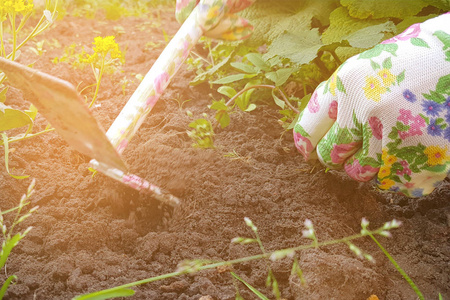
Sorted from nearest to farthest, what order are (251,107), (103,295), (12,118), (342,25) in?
1. (103,295)
2. (12,118)
3. (342,25)
4. (251,107)

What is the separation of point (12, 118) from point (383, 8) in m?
1.22

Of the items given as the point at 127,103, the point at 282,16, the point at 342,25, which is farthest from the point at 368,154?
the point at 282,16

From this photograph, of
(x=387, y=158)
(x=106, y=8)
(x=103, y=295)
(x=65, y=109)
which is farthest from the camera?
(x=106, y=8)

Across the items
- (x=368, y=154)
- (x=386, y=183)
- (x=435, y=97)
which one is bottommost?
(x=386, y=183)

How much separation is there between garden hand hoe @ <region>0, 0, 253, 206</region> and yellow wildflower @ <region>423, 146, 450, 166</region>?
0.70 metres

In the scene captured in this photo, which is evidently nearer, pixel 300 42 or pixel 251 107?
pixel 300 42

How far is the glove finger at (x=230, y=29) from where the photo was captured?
4.40ft

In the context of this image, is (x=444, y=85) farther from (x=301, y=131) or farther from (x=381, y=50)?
(x=301, y=131)

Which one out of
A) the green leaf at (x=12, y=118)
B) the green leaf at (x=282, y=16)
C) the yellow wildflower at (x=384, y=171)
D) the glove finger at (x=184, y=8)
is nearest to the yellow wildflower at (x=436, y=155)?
the yellow wildflower at (x=384, y=171)

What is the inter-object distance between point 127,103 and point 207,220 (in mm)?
416

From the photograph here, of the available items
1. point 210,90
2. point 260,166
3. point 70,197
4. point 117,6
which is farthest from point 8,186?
point 117,6

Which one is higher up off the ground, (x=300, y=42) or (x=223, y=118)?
(x=300, y=42)

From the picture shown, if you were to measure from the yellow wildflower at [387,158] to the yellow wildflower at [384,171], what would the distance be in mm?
11

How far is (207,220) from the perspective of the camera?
4.03ft
